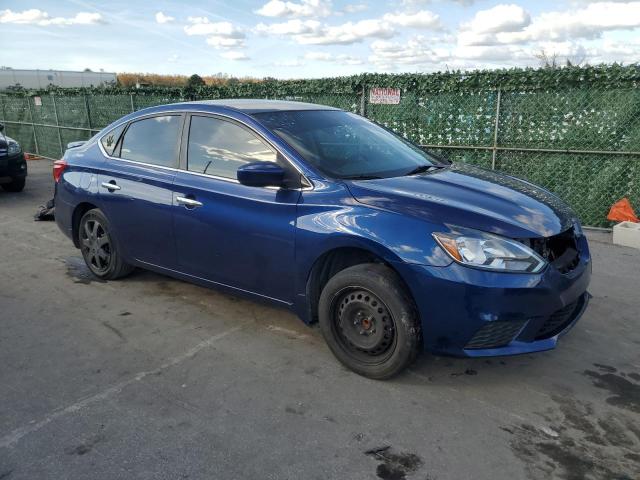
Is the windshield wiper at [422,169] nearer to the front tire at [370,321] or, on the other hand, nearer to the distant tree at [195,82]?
the front tire at [370,321]

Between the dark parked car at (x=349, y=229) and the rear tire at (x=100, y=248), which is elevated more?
the dark parked car at (x=349, y=229)

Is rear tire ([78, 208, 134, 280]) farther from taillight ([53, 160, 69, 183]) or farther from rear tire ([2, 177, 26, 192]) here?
rear tire ([2, 177, 26, 192])

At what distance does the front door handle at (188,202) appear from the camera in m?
3.93

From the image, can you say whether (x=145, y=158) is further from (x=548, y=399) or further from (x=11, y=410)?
(x=548, y=399)

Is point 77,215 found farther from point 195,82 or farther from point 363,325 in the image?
point 195,82

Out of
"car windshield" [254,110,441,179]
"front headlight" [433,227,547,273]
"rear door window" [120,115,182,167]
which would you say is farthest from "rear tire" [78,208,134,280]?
"front headlight" [433,227,547,273]

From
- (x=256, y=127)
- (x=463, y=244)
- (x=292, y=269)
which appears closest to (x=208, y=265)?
(x=292, y=269)

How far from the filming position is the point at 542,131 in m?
7.29

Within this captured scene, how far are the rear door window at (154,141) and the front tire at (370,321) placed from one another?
5.90 ft

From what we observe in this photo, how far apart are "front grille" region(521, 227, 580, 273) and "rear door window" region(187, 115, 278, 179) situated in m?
1.74

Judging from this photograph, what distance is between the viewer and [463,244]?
289cm

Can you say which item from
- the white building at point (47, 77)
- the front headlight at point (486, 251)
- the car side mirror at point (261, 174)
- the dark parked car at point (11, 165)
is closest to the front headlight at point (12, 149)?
the dark parked car at point (11, 165)

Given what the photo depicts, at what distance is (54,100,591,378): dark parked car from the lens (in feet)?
9.59

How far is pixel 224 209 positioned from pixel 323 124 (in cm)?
100
